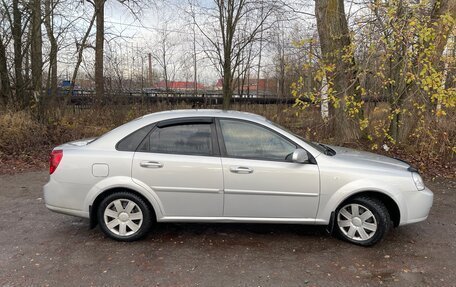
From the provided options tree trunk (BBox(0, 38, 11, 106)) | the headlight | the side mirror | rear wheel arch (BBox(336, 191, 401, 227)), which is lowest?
rear wheel arch (BBox(336, 191, 401, 227))

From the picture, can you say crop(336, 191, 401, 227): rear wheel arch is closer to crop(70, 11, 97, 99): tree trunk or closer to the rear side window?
the rear side window

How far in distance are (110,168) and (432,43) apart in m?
6.18

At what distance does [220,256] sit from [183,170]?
39.6 inches

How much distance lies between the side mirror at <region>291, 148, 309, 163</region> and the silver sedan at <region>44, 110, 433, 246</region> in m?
0.02

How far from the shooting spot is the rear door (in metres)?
3.87

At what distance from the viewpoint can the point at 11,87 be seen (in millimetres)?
9914

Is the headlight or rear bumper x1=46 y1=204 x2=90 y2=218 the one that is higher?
the headlight

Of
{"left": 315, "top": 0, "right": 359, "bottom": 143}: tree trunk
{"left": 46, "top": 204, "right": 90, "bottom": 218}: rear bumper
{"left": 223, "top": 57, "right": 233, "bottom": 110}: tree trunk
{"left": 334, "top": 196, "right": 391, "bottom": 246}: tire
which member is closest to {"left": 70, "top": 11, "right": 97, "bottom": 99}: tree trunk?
{"left": 223, "top": 57, "right": 233, "bottom": 110}: tree trunk

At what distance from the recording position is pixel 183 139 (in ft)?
13.2

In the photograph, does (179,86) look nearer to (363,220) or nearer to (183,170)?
(183,170)

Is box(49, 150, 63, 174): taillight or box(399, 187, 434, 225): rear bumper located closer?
box(399, 187, 434, 225): rear bumper

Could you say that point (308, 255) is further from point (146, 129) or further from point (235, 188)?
point (146, 129)

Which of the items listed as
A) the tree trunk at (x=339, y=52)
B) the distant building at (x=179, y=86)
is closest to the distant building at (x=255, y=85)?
the distant building at (x=179, y=86)

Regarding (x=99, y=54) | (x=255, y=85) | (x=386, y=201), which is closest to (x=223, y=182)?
(x=386, y=201)
